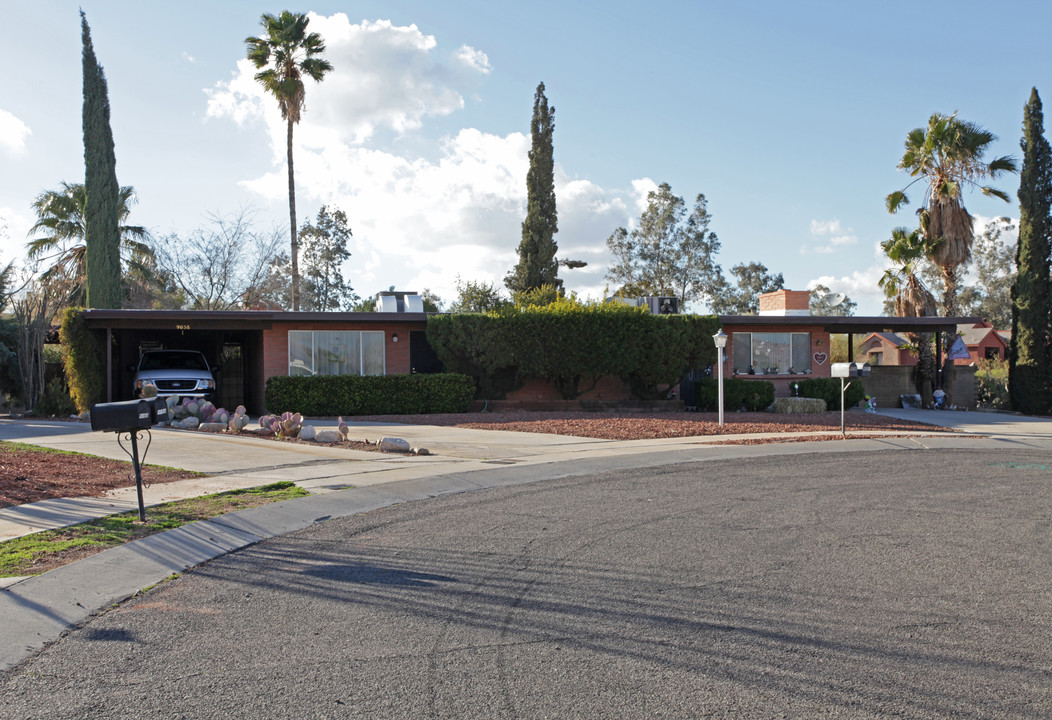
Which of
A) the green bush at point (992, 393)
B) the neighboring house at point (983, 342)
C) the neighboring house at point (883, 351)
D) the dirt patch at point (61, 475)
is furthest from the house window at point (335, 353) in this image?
the neighboring house at point (983, 342)

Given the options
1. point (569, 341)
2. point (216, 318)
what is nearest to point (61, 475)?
point (216, 318)

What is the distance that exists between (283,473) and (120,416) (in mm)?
3479

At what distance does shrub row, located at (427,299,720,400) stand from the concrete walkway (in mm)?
4736

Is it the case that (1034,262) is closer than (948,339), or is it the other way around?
(1034,262)

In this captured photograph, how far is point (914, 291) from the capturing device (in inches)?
1130

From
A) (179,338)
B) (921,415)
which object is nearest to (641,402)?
(921,415)

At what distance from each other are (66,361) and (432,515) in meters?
16.6

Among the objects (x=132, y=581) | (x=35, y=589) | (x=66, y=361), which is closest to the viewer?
(x=35, y=589)

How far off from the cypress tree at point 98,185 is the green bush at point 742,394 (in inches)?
814

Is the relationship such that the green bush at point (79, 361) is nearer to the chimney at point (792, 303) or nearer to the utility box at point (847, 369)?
the utility box at point (847, 369)

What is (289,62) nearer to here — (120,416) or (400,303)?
(400,303)

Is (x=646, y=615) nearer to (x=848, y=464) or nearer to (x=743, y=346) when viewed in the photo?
(x=848, y=464)

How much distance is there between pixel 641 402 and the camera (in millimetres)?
23344

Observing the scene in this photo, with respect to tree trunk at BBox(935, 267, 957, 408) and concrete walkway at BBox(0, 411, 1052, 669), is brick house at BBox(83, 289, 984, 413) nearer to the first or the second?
tree trunk at BBox(935, 267, 957, 408)
